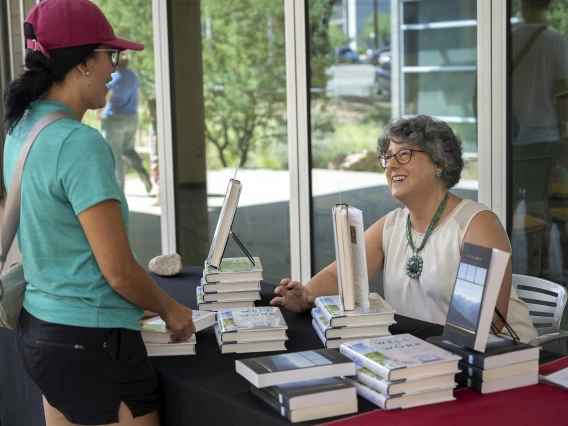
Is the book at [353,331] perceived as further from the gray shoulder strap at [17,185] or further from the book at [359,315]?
the gray shoulder strap at [17,185]

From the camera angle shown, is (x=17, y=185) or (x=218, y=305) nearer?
(x=17, y=185)

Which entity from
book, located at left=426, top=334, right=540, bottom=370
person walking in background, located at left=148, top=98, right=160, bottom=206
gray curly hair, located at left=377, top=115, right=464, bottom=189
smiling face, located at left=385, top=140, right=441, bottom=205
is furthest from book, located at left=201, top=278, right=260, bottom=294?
person walking in background, located at left=148, top=98, right=160, bottom=206

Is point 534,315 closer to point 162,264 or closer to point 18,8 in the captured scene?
point 162,264

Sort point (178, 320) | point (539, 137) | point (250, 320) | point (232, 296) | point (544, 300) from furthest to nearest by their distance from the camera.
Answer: point (539, 137), point (544, 300), point (232, 296), point (250, 320), point (178, 320)

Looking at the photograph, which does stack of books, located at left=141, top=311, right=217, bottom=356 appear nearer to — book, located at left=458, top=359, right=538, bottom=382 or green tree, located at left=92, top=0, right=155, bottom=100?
book, located at left=458, top=359, right=538, bottom=382

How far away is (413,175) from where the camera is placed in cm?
273

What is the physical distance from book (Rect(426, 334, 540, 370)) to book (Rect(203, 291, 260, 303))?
3.13ft

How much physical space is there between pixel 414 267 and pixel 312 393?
1.11 metres

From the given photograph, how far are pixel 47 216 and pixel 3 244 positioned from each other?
234mm

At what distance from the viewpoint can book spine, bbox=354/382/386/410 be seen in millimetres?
1745

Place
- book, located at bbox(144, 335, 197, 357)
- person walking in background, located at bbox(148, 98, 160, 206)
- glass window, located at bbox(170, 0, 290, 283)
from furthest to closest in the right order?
1. person walking in background, located at bbox(148, 98, 160, 206)
2. glass window, located at bbox(170, 0, 290, 283)
3. book, located at bbox(144, 335, 197, 357)

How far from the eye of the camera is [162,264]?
3.41 m

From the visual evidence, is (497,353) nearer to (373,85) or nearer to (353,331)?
(353,331)

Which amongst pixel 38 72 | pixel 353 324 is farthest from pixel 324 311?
pixel 38 72
